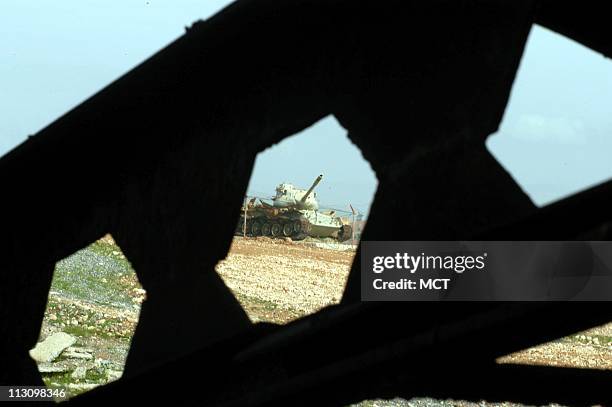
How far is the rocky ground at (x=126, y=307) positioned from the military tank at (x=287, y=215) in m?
6.05

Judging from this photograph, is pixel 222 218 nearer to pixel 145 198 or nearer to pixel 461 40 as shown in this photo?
pixel 145 198

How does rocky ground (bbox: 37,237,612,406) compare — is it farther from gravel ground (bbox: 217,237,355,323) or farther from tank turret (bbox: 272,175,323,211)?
tank turret (bbox: 272,175,323,211)

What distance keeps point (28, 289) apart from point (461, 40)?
1.52 meters

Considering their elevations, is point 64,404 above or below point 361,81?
below

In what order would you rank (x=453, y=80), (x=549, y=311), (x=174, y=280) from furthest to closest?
1. (x=174, y=280)
2. (x=453, y=80)
3. (x=549, y=311)

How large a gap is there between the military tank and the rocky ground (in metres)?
6.05

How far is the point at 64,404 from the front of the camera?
2.49 metres

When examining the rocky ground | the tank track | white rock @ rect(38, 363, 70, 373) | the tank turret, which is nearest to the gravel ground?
the rocky ground

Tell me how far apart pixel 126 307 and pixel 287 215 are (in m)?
22.8

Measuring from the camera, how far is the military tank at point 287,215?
1470 inches

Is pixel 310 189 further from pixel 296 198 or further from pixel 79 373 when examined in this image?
pixel 79 373

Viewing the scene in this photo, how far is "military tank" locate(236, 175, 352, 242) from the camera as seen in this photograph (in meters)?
37.3

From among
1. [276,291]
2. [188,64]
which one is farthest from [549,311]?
[276,291]

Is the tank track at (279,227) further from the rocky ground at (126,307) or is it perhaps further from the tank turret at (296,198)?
the rocky ground at (126,307)
